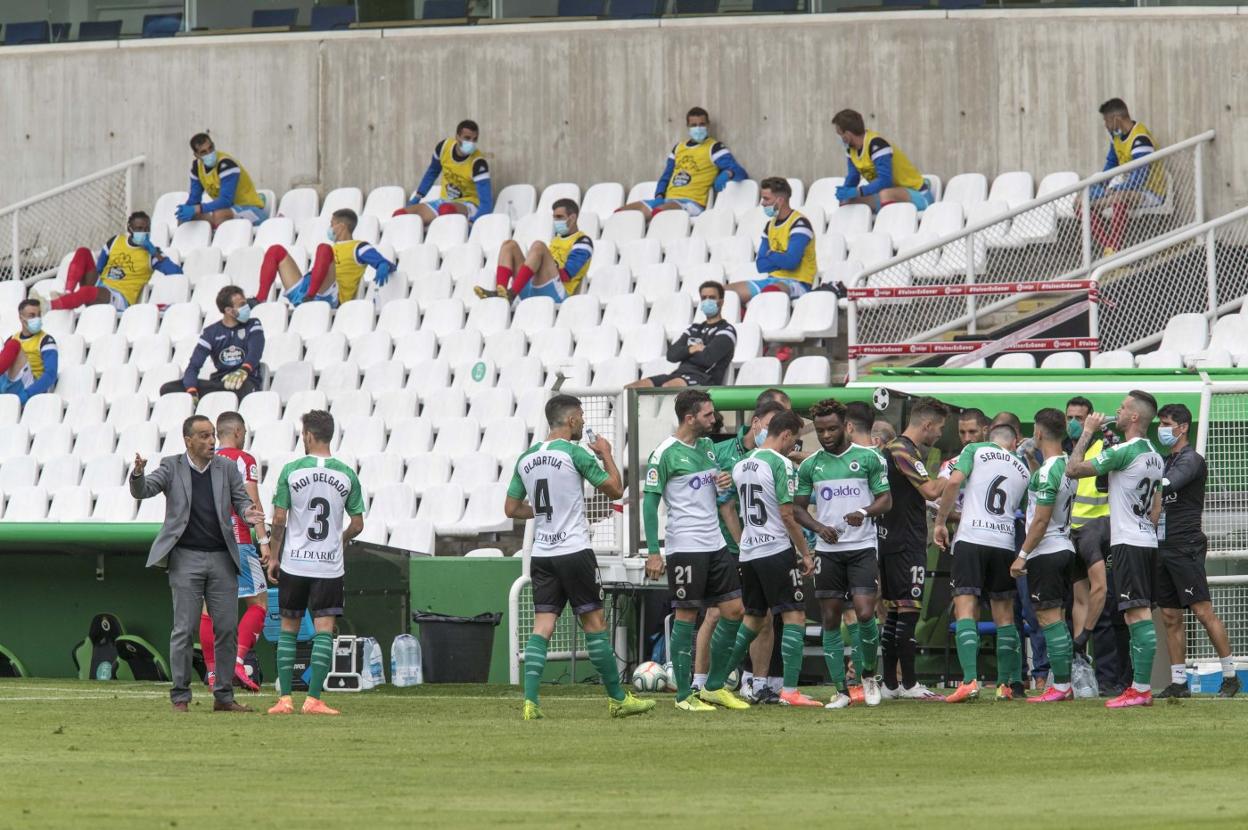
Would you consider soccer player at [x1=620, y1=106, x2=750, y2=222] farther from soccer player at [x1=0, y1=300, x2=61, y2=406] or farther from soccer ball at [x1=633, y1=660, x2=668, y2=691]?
soccer ball at [x1=633, y1=660, x2=668, y2=691]

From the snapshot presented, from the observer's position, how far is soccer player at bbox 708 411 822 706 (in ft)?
42.0

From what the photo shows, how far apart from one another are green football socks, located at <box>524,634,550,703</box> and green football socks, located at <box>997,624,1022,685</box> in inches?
130

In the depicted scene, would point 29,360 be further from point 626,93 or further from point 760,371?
point 760,371

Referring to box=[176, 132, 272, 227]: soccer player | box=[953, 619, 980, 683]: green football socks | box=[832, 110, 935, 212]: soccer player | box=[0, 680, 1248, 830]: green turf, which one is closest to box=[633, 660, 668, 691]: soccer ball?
box=[0, 680, 1248, 830]: green turf

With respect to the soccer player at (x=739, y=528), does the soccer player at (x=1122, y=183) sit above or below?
above

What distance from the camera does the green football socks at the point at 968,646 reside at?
13125 millimetres

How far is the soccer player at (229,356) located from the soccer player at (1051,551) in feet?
32.4

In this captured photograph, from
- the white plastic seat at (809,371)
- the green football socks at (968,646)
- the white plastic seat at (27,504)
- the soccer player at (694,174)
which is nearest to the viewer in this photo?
the green football socks at (968,646)

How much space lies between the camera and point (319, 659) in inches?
499

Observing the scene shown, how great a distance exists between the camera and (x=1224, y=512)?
14906 millimetres

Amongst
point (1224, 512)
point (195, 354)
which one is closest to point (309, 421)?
point (1224, 512)

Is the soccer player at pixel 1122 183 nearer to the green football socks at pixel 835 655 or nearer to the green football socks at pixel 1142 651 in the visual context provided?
the green football socks at pixel 1142 651

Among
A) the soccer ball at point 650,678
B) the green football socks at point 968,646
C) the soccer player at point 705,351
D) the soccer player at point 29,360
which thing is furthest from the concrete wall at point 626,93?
the green football socks at point 968,646

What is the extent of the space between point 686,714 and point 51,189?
16339mm
